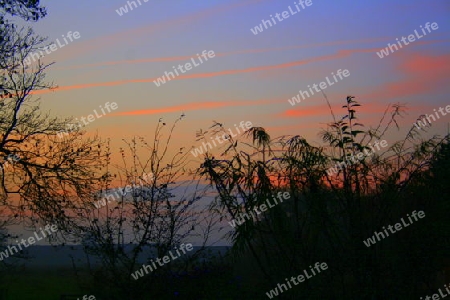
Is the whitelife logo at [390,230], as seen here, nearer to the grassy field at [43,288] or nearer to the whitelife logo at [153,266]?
the whitelife logo at [153,266]

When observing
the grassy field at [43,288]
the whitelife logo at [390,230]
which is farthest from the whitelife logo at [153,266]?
the whitelife logo at [390,230]

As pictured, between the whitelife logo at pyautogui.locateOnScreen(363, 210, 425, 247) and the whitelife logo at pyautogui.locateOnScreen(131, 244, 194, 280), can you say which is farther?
the whitelife logo at pyautogui.locateOnScreen(131, 244, 194, 280)

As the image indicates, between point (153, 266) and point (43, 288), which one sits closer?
point (153, 266)

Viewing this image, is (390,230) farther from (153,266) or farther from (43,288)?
(43,288)

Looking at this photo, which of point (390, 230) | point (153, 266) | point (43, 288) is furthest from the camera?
point (43, 288)

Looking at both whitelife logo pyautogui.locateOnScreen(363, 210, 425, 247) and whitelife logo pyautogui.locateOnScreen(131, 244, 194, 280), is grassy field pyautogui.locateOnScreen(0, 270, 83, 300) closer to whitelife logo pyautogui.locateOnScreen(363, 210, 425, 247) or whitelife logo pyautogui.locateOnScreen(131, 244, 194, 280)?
whitelife logo pyautogui.locateOnScreen(131, 244, 194, 280)

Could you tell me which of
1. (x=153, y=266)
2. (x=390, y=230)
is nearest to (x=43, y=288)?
(x=153, y=266)

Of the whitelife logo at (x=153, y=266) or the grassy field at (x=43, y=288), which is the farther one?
the grassy field at (x=43, y=288)

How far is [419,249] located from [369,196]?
85 cm

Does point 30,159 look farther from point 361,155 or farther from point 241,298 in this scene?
point 361,155

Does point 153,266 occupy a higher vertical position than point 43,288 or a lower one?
lower

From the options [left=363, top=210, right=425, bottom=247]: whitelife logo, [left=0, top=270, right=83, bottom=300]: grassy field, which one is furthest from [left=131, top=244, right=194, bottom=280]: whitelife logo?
[left=363, top=210, right=425, bottom=247]: whitelife logo

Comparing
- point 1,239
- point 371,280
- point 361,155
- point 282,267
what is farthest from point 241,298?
point 1,239

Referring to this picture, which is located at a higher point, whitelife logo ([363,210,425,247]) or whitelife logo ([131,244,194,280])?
whitelife logo ([131,244,194,280])
